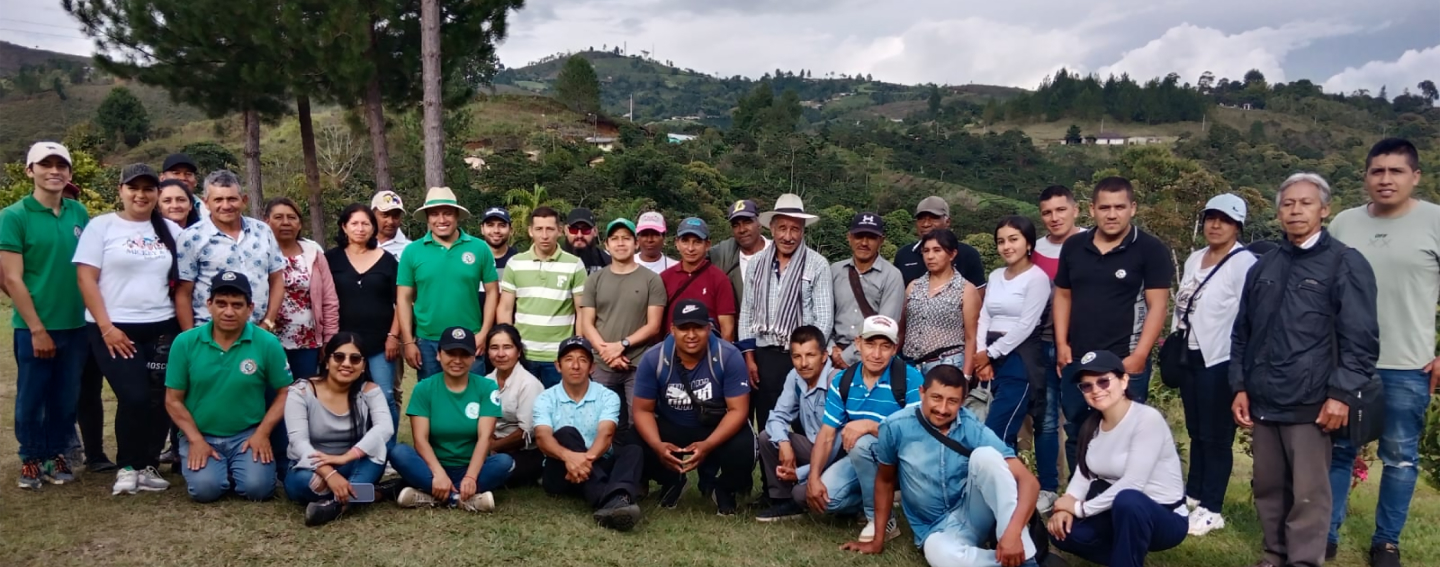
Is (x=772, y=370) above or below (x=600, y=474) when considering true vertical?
above

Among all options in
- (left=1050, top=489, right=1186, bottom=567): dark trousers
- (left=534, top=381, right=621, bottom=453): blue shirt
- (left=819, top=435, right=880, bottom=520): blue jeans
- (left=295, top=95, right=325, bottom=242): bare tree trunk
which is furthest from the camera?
(left=295, top=95, right=325, bottom=242): bare tree trunk

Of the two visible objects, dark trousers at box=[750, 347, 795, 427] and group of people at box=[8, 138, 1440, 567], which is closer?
group of people at box=[8, 138, 1440, 567]

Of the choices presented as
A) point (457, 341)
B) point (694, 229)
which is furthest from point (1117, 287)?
point (457, 341)

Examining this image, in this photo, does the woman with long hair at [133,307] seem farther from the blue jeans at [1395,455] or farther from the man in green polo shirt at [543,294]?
the blue jeans at [1395,455]

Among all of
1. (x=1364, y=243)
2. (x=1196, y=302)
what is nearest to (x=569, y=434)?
(x=1196, y=302)

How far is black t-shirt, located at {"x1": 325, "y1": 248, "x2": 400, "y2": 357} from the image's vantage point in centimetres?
525

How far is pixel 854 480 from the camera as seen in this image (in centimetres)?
441

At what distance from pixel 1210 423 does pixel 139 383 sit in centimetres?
560

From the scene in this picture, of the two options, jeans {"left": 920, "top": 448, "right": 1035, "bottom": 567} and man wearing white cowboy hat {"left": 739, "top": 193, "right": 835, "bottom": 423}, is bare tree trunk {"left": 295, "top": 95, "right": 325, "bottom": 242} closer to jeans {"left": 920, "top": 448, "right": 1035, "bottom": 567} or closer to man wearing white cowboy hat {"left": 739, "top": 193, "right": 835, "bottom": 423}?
man wearing white cowboy hat {"left": 739, "top": 193, "right": 835, "bottom": 423}

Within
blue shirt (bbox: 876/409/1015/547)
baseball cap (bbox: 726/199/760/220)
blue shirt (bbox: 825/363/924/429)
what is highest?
baseball cap (bbox: 726/199/760/220)

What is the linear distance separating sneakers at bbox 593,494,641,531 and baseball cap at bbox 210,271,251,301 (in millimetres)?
2132

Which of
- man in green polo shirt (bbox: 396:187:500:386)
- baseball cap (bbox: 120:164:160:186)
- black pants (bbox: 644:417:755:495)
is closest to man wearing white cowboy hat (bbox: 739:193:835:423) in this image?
black pants (bbox: 644:417:755:495)

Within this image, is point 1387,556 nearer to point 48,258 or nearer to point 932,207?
point 932,207

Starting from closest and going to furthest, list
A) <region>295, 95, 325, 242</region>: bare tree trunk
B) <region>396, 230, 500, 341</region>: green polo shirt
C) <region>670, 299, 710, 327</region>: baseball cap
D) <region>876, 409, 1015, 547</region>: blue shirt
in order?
<region>876, 409, 1015, 547</region>: blue shirt, <region>670, 299, 710, 327</region>: baseball cap, <region>396, 230, 500, 341</region>: green polo shirt, <region>295, 95, 325, 242</region>: bare tree trunk
